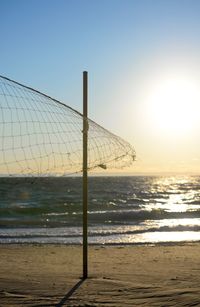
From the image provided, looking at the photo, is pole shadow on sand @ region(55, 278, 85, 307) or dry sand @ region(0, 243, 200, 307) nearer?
pole shadow on sand @ region(55, 278, 85, 307)

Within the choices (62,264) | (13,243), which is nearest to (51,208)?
(13,243)

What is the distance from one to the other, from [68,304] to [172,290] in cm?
157

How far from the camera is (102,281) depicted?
7879mm

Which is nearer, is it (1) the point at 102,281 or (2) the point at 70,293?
(2) the point at 70,293

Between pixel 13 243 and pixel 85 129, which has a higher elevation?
pixel 85 129

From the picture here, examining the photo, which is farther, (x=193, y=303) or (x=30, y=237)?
(x=30, y=237)

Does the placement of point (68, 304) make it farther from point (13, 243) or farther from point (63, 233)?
point (63, 233)

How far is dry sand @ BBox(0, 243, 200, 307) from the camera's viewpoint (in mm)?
6898

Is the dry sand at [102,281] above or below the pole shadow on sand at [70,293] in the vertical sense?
below

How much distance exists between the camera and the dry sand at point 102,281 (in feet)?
22.6

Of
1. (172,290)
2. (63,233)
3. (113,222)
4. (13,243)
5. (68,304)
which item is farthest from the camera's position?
(113,222)

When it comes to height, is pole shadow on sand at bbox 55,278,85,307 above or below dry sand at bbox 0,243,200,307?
above

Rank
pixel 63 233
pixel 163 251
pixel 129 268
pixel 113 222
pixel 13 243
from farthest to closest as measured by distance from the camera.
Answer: pixel 113 222 < pixel 63 233 < pixel 13 243 < pixel 163 251 < pixel 129 268

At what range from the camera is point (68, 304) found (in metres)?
6.66
